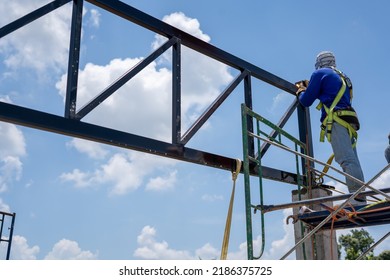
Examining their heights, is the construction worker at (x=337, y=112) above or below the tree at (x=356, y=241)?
below

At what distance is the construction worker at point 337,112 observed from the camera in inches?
233

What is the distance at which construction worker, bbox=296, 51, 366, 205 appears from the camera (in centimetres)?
593

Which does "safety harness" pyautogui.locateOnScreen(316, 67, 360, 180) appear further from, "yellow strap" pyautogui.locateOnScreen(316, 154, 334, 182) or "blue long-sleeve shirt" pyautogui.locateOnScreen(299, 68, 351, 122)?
"yellow strap" pyautogui.locateOnScreen(316, 154, 334, 182)

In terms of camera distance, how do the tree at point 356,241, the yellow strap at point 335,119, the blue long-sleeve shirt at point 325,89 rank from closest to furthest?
the yellow strap at point 335,119
the blue long-sleeve shirt at point 325,89
the tree at point 356,241

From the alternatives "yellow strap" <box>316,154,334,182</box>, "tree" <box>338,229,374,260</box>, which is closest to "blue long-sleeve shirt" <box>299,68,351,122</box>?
"yellow strap" <box>316,154,334,182</box>

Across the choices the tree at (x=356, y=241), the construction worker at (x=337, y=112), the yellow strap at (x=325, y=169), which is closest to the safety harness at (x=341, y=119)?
the construction worker at (x=337, y=112)

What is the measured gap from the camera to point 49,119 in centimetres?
505

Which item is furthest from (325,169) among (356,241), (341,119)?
(356,241)

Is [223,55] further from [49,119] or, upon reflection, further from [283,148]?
[49,119]

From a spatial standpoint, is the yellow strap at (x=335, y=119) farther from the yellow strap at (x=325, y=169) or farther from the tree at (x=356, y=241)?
the tree at (x=356, y=241)

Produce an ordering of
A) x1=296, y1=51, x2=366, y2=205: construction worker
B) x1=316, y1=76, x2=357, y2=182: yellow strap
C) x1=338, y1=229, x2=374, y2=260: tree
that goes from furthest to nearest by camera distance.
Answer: x1=338, y1=229, x2=374, y2=260: tree < x1=316, y1=76, x2=357, y2=182: yellow strap < x1=296, y1=51, x2=366, y2=205: construction worker

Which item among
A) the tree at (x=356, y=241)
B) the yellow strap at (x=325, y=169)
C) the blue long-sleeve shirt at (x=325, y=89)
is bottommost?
the yellow strap at (x=325, y=169)

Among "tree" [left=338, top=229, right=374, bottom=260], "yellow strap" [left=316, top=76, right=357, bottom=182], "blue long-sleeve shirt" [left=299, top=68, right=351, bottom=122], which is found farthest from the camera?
"tree" [left=338, top=229, right=374, bottom=260]
